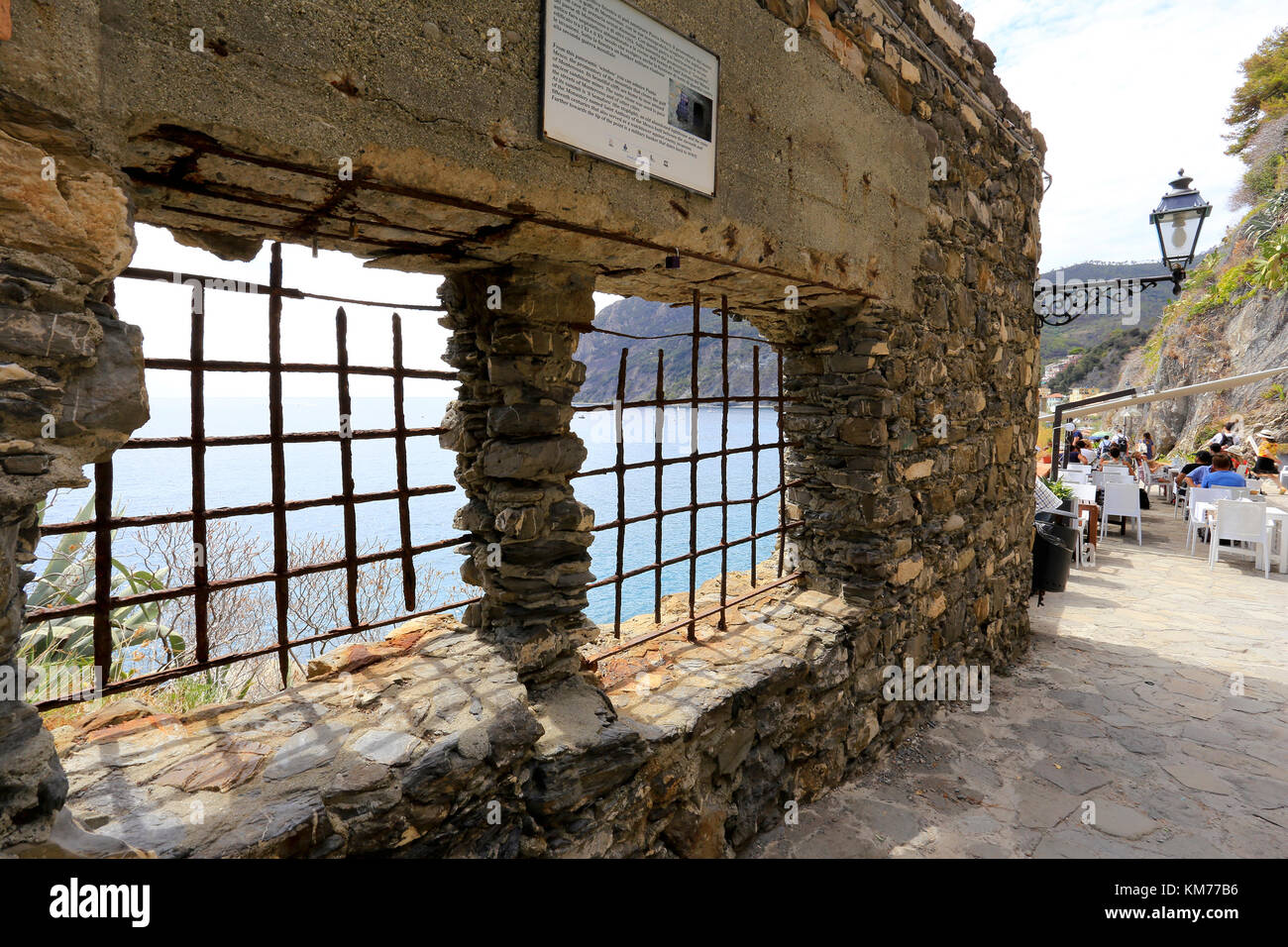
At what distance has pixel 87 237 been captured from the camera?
113cm

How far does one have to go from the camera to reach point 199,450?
5.70 ft

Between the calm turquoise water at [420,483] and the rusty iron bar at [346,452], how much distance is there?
48 millimetres

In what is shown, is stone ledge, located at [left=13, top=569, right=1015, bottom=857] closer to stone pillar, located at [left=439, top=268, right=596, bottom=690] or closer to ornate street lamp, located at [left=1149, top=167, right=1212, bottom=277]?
stone pillar, located at [left=439, top=268, right=596, bottom=690]

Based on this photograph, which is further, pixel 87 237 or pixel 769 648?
pixel 769 648

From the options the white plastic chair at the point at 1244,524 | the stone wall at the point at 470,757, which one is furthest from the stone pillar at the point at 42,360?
the white plastic chair at the point at 1244,524

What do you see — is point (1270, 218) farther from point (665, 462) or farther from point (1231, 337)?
point (665, 462)

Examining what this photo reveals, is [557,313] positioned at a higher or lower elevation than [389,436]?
higher

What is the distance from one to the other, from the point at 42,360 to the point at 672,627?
2204 millimetres

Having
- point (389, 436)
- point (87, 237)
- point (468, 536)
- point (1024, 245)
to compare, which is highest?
point (1024, 245)

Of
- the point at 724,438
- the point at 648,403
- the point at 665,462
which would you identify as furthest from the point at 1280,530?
the point at 648,403

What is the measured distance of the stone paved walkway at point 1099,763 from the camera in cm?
269

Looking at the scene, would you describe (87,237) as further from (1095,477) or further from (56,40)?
(1095,477)
